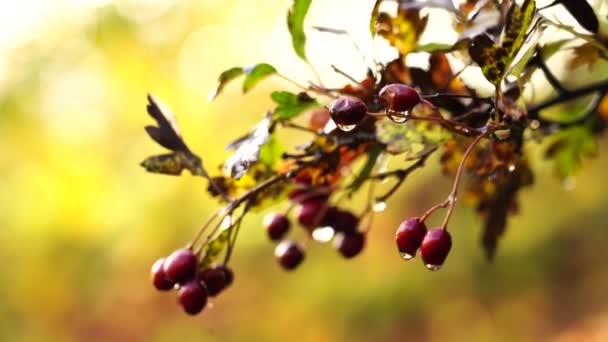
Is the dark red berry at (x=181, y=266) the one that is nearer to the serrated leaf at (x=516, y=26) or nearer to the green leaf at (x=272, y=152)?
A: the green leaf at (x=272, y=152)

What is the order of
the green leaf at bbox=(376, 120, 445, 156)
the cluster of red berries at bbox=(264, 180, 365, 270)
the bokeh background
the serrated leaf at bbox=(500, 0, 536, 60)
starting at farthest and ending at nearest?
the bokeh background, the cluster of red berries at bbox=(264, 180, 365, 270), the green leaf at bbox=(376, 120, 445, 156), the serrated leaf at bbox=(500, 0, 536, 60)

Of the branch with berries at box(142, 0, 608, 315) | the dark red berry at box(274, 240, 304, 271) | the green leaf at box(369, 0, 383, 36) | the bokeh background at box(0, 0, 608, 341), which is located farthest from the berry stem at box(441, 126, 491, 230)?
the bokeh background at box(0, 0, 608, 341)

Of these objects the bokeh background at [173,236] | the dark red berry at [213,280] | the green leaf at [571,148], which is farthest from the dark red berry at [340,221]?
the bokeh background at [173,236]

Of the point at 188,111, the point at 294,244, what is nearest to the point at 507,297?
the point at 188,111

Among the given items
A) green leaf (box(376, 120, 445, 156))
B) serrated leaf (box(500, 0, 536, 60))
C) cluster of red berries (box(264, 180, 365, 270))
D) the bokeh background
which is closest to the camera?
serrated leaf (box(500, 0, 536, 60))

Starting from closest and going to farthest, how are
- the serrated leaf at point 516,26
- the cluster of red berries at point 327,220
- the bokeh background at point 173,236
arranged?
the serrated leaf at point 516,26, the cluster of red berries at point 327,220, the bokeh background at point 173,236

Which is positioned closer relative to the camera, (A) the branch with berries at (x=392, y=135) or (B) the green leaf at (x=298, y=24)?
(A) the branch with berries at (x=392, y=135)

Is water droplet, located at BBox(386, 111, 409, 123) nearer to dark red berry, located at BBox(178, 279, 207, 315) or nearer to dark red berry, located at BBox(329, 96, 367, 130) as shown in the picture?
dark red berry, located at BBox(329, 96, 367, 130)
